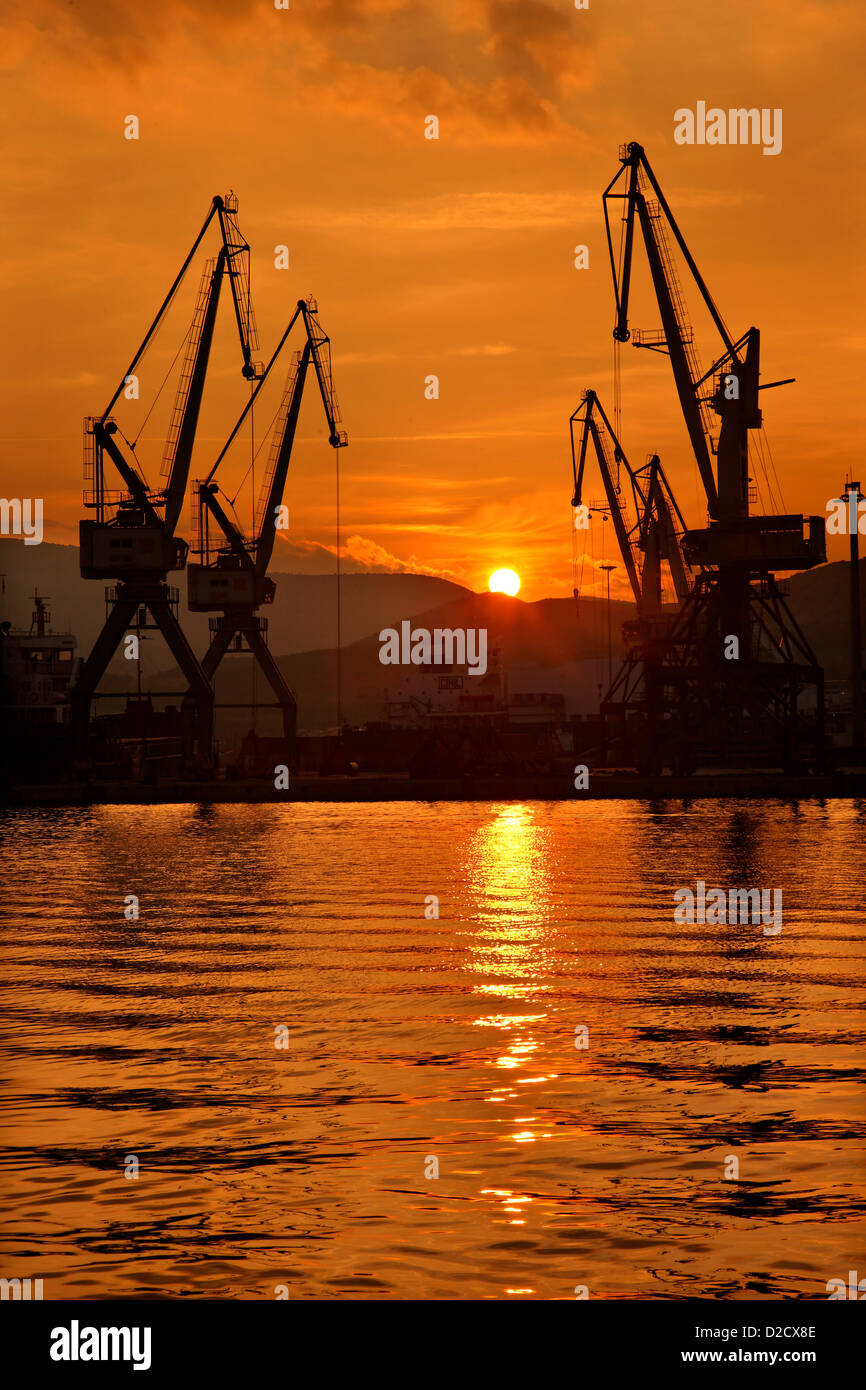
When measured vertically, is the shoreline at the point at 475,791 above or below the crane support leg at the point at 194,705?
below

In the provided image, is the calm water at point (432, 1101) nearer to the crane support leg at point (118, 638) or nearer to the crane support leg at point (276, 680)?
the crane support leg at point (118, 638)

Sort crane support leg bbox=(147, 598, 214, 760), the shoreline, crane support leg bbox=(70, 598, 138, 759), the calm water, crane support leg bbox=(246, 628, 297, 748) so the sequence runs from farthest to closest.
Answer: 1. crane support leg bbox=(246, 628, 297, 748)
2. crane support leg bbox=(147, 598, 214, 760)
3. crane support leg bbox=(70, 598, 138, 759)
4. the shoreline
5. the calm water

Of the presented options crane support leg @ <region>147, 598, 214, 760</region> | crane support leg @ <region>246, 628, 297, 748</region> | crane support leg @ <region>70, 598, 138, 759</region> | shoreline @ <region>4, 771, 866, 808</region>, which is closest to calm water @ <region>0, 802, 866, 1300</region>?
shoreline @ <region>4, 771, 866, 808</region>

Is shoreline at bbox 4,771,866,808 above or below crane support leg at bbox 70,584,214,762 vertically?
below

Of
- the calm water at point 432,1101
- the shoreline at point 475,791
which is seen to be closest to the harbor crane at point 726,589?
the shoreline at point 475,791

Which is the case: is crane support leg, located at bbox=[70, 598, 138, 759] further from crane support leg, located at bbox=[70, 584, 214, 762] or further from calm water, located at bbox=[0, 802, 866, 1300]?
calm water, located at bbox=[0, 802, 866, 1300]

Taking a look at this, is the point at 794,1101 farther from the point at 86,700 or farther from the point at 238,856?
the point at 86,700

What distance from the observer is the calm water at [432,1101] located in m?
9.33

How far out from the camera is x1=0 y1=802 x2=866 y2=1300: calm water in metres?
9.33

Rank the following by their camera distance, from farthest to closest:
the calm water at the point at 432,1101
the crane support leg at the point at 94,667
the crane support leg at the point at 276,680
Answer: the crane support leg at the point at 276,680 < the crane support leg at the point at 94,667 < the calm water at the point at 432,1101

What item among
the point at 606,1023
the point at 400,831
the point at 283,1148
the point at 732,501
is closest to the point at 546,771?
the point at 732,501

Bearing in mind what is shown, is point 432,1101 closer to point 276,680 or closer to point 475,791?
point 475,791

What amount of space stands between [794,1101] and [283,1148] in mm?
4850
